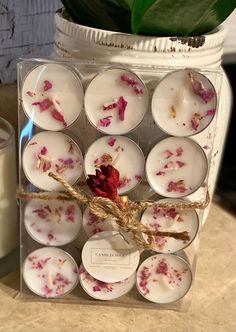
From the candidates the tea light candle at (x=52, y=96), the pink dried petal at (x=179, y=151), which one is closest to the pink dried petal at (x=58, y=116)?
the tea light candle at (x=52, y=96)

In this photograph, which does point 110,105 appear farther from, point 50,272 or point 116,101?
point 50,272

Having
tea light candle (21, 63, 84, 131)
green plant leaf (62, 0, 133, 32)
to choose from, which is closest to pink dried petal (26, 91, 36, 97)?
tea light candle (21, 63, 84, 131)

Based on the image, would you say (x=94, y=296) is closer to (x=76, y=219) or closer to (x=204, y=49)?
(x=76, y=219)

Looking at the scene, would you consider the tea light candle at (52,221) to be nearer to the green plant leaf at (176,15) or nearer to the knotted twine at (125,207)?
the knotted twine at (125,207)

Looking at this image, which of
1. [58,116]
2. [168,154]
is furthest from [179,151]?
[58,116]

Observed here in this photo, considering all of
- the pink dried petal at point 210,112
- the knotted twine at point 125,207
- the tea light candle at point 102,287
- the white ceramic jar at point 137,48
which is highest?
the white ceramic jar at point 137,48

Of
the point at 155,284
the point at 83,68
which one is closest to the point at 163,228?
the point at 155,284

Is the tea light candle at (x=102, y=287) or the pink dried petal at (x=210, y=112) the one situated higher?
the pink dried petal at (x=210, y=112)

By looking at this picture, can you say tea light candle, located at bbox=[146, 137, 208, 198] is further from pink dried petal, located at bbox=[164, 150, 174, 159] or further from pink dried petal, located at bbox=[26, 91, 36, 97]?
pink dried petal, located at bbox=[26, 91, 36, 97]
